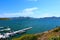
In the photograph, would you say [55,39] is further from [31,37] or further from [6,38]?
[6,38]

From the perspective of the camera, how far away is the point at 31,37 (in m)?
24.7

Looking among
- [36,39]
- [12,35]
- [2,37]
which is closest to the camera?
[36,39]

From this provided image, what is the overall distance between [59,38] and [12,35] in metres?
34.2

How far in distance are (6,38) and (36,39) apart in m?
20.5

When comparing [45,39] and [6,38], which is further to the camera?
[6,38]

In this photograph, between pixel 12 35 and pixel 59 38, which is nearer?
pixel 59 38

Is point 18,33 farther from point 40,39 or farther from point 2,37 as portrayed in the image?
point 40,39

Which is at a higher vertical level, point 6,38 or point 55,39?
point 55,39

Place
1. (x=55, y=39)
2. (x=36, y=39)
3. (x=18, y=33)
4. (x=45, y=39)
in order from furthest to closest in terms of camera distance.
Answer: (x=18, y=33) < (x=36, y=39) < (x=45, y=39) < (x=55, y=39)

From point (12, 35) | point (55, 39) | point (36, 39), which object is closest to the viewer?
point (55, 39)

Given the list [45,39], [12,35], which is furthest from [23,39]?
[12,35]

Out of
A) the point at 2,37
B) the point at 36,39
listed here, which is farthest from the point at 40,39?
the point at 2,37

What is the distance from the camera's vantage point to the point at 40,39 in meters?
25.3

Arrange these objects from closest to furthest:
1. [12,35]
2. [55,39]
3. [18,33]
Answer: [55,39] < [12,35] < [18,33]
